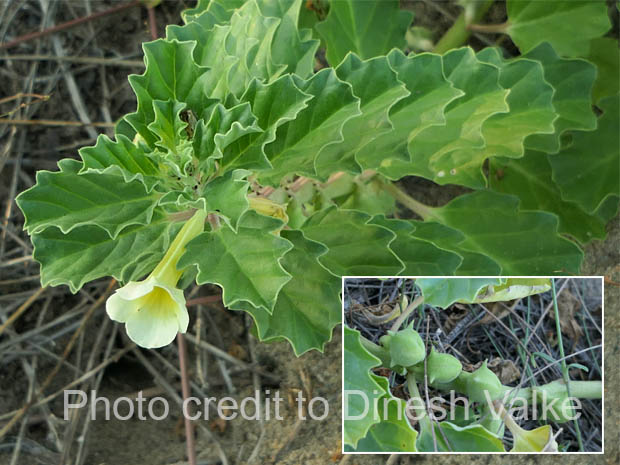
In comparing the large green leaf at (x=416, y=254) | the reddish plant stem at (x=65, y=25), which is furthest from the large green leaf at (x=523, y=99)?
the reddish plant stem at (x=65, y=25)

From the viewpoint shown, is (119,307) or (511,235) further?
(511,235)

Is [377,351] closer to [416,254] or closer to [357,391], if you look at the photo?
[357,391]

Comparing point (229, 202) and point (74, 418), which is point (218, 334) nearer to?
point (74, 418)

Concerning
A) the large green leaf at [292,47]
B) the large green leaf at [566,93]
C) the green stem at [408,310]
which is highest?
the large green leaf at [566,93]

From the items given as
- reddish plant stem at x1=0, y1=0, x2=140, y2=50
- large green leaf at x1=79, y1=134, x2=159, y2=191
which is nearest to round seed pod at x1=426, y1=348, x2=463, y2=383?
large green leaf at x1=79, y1=134, x2=159, y2=191

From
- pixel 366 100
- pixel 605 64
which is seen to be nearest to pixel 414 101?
pixel 366 100

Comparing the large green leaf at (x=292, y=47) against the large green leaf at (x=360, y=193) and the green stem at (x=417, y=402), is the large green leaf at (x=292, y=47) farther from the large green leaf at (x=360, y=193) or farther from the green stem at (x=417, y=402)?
the green stem at (x=417, y=402)
